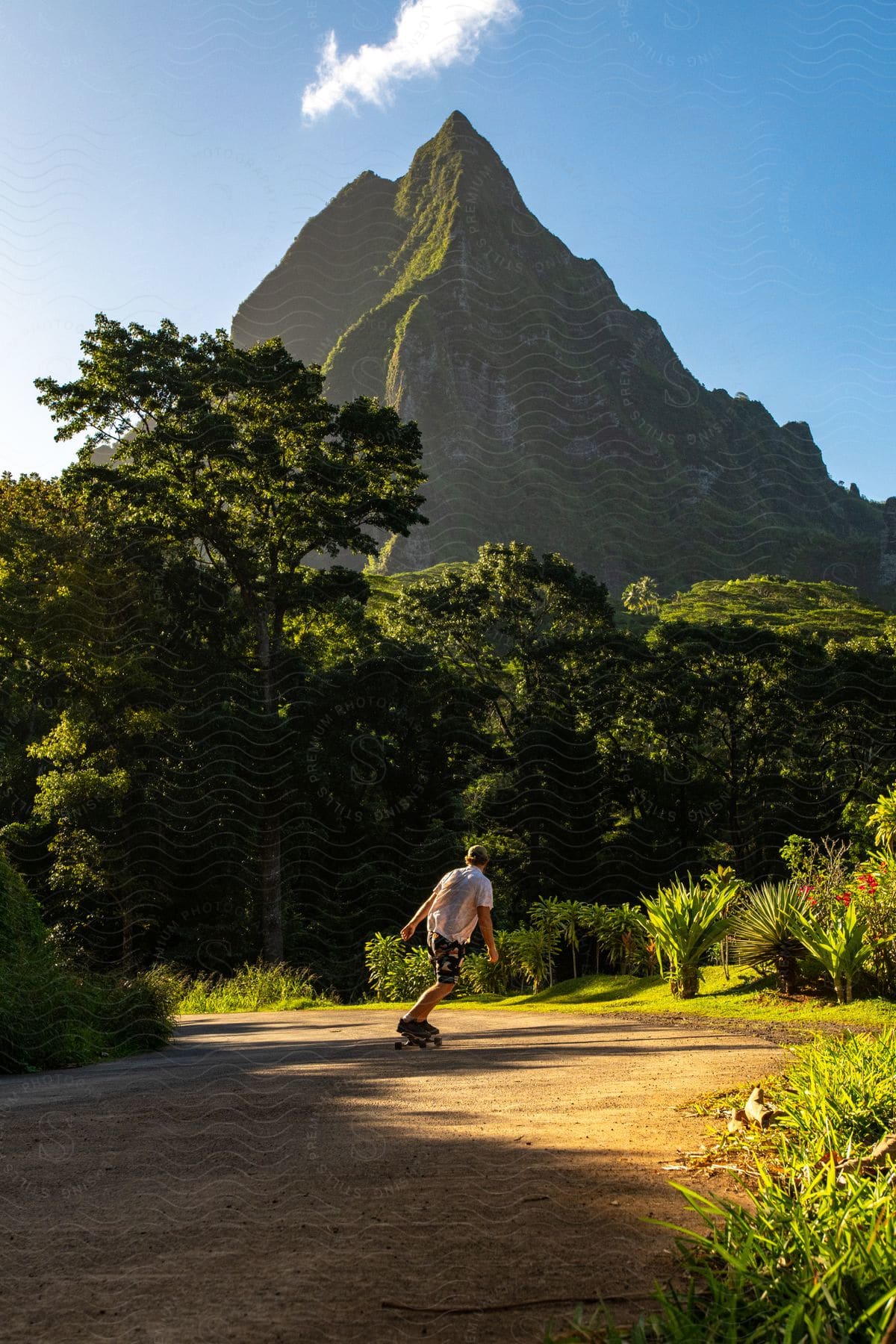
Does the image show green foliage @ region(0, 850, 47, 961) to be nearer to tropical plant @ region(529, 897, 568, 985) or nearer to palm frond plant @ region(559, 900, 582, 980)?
tropical plant @ region(529, 897, 568, 985)

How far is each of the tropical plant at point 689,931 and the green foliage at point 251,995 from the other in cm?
807

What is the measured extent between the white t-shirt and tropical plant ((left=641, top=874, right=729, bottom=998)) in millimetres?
4861

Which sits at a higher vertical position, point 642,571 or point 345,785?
point 642,571

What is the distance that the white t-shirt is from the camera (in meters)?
7.93

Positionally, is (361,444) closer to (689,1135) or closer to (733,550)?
(689,1135)

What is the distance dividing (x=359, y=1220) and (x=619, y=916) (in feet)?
45.8

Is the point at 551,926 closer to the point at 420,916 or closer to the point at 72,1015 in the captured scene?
the point at 72,1015

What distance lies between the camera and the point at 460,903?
26.1ft

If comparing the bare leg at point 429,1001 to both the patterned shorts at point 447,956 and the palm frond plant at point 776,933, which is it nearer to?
the patterned shorts at point 447,956

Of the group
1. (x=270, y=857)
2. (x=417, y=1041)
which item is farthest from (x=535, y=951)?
(x=270, y=857)

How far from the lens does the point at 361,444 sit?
30.1 metres

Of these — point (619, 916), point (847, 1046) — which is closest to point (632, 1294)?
point (847, 1046)

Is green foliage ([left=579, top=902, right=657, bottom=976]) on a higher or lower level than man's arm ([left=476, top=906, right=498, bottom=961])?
lower

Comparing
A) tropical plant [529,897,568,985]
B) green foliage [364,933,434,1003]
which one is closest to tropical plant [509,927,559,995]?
tropical plant [529,897,568,985]
